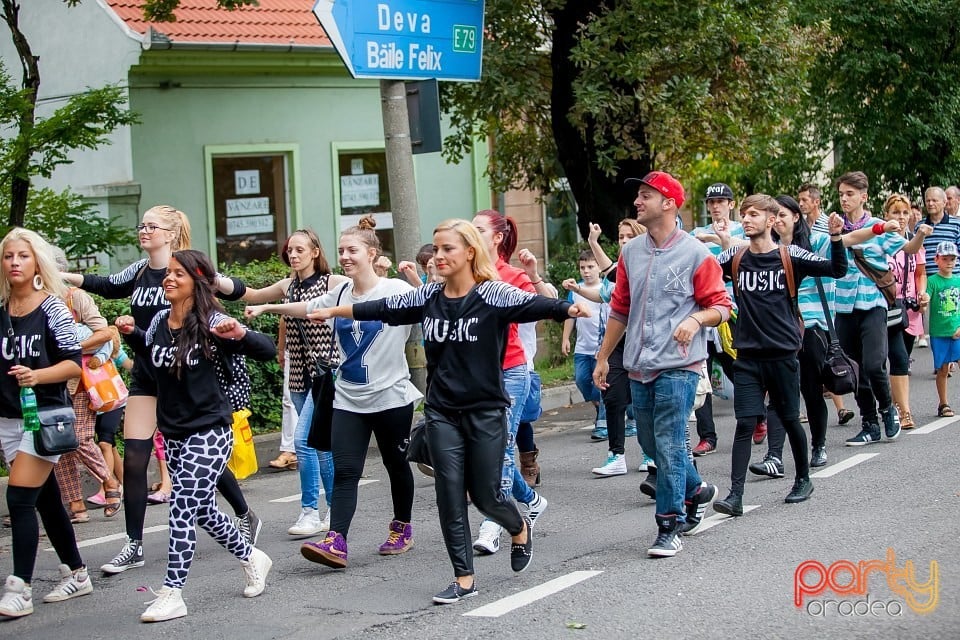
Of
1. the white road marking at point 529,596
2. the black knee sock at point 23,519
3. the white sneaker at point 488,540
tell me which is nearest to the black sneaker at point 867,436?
the white sneaker at point 488,540

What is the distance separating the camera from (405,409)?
684 cm

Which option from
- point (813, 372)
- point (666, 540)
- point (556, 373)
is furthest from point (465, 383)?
point (556, 373)

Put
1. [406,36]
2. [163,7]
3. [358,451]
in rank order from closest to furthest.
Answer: [358,451] → [406,36] → [163,7]

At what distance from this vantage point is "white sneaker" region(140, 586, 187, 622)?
19.5 feet

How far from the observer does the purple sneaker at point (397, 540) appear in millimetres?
7098

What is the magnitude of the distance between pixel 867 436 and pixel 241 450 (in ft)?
16.4

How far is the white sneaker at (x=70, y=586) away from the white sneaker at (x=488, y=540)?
→ 1953mm

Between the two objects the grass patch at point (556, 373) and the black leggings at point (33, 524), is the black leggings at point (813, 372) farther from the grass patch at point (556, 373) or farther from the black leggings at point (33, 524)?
the grass patch at point (556, 373)

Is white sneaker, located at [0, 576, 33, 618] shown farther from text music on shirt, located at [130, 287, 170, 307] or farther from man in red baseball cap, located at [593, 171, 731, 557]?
man in red baseball cap, located at [593, 171, 731, 557]

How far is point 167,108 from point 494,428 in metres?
12.3

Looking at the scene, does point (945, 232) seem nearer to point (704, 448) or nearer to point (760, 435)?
point (760, 435)

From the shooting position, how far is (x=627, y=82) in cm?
1456

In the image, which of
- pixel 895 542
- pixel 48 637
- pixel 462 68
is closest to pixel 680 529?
pixel 895 542

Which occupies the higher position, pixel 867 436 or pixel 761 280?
pixel 761 280
